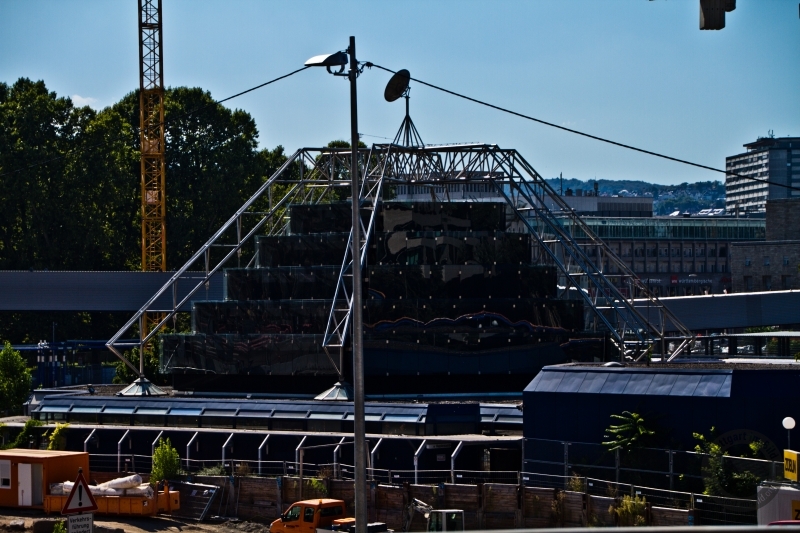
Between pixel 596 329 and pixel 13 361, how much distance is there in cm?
3059

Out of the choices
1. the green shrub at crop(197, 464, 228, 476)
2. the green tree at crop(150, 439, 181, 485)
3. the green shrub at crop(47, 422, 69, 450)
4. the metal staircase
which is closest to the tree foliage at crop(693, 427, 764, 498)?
the green shrub at crop(197, 464, 228, 476)

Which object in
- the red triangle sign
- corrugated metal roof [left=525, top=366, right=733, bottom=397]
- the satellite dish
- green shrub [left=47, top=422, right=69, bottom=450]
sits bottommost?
green shrub [left=47, top=422, right=69, bottom=450]

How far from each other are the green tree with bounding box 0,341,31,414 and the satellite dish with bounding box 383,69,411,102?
39804 millimetres

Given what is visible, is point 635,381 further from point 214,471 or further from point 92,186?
point 92,186

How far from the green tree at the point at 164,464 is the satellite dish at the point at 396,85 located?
2159 cm

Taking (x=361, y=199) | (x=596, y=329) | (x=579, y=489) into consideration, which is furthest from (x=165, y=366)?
(x=579, y=489)

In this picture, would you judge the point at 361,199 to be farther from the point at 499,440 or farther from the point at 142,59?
the point at 142,59

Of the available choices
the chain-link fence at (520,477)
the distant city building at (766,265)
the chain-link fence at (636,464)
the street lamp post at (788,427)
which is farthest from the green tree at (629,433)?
the distant city building at (766,265)

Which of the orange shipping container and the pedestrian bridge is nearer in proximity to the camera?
the orange shipping container

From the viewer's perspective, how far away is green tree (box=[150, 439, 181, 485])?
2170 inches

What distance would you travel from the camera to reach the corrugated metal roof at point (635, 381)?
1860 inches

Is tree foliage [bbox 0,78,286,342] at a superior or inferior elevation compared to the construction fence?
superior

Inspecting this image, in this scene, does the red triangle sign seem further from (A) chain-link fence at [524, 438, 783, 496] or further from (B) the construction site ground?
(A) chain-link fence at [524, 438, 783, 496]

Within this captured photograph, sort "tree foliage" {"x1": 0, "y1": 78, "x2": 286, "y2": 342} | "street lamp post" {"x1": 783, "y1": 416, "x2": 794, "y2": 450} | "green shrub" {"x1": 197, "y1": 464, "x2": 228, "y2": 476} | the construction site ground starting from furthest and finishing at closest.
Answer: "tree foliage" {"x1": 0, "y1": 78, "x2": 286, "y2": 342}
"green shrub" {"x1": 197, "y1": 464, "x2": 228, "y2": 476}
the construction site ground
"street lamp post" {"x1": 783, "y1": 416, "x2": 794, "y2": 450}
